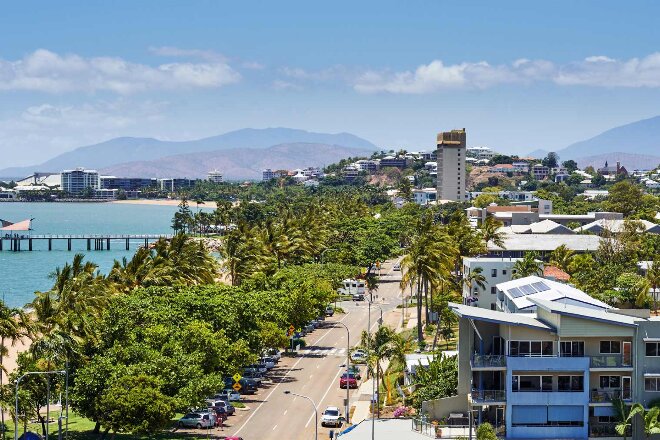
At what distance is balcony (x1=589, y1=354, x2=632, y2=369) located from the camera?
54.2 metres

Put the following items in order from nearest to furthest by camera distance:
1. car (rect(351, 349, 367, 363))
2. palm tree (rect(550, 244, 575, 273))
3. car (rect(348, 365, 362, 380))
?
car (rect(348, 365, 362, 380)), car (rect(351, 349, 367, 363)), palm tree (rect(550, 244, 575, 273))

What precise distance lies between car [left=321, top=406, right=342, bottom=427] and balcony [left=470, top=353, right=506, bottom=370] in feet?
48.7

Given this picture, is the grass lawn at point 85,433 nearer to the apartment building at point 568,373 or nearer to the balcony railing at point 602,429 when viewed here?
the apartment building at point 568,373

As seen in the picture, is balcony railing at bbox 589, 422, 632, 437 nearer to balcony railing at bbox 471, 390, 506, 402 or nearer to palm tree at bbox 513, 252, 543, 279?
balcony railing at bbox 471, 390, 506, 402

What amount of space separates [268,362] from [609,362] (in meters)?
38.8

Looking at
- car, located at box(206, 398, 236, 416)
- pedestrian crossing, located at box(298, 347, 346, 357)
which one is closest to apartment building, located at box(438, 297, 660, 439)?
car, located at box(206, 398, 236, 416)

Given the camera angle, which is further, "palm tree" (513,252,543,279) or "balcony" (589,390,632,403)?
"palm tree" (513,252,543,279)

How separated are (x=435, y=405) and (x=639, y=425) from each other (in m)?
11.5

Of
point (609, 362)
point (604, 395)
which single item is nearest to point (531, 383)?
point (604, 395)

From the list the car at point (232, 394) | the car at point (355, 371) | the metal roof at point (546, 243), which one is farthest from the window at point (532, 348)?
the metal roof at point (546, 243)

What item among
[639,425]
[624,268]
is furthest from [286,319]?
[624,268]

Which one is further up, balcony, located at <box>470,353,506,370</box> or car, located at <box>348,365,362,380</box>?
balcony, located at <box>470,353,506,370</box>

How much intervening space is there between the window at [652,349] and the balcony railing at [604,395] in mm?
2739

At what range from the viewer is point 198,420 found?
214 feet
